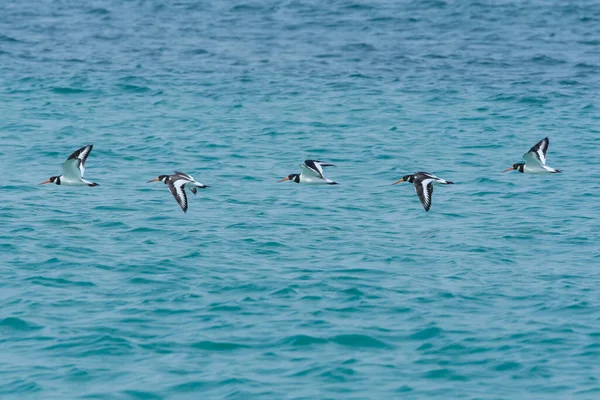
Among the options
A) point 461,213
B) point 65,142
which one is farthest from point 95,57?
point 461,213

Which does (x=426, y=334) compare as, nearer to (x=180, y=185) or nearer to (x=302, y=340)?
(x=302, y=340)

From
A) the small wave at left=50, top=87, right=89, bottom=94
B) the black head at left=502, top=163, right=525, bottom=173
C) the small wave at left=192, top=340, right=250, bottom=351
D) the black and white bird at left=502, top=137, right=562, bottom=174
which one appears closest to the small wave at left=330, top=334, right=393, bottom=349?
the small wave at left=192, top=340, right=250, bottom=351

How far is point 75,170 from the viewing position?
85.1ft

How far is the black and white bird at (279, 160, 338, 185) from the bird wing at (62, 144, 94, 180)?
4945 mm

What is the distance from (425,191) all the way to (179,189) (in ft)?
18.7

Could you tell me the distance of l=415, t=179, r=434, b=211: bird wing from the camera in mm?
24656

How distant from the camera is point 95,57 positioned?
1754 inches

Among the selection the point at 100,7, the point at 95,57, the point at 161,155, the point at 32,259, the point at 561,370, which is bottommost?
the point at 561,370

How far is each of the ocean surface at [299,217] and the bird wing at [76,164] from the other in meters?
0.81

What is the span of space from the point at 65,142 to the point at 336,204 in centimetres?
1075

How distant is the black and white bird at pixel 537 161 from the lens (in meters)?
26.8

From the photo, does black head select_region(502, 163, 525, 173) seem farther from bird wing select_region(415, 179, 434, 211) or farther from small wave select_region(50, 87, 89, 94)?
small wave select_region(50, 87, 89, 94)

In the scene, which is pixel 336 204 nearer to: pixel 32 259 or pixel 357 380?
pixel 32 259

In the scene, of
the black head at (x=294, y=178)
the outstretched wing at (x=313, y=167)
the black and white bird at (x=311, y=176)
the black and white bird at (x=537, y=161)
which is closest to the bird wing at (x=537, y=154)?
the black and white bird at (x=537, y=161)
